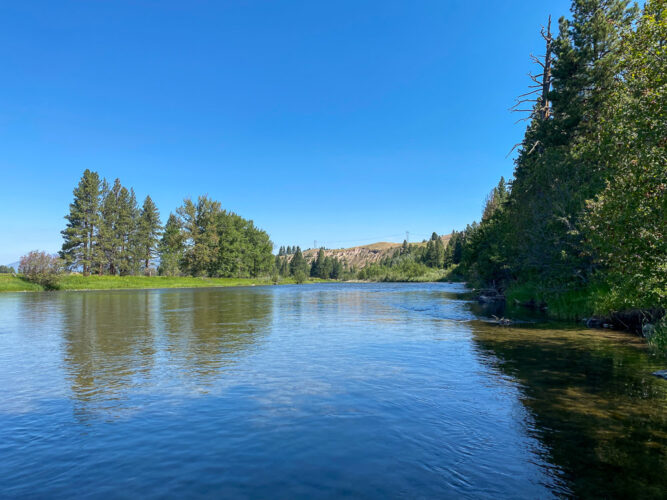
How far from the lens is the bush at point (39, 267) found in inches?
2805

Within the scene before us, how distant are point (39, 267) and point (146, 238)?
41.2 metres

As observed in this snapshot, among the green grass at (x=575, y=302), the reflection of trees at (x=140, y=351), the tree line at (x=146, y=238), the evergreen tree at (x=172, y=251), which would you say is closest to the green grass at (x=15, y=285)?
the tree line at (x=146, y=238)

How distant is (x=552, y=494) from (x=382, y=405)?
15.3 feet

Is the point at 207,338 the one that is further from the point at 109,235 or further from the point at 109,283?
the point at 109,235

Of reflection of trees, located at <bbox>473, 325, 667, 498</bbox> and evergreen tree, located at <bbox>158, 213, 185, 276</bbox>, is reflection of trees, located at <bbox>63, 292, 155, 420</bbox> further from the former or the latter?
evergreen tree, located at <bbox>158, 213, 185, 276</bbox>

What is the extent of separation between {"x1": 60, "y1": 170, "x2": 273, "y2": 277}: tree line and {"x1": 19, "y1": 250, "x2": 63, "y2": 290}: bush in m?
16.3

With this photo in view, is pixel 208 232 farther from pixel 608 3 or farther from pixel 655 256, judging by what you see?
pixel 655 256

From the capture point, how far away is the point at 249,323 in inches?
1038

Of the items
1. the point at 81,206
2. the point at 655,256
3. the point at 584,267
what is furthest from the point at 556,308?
the point at 81,206

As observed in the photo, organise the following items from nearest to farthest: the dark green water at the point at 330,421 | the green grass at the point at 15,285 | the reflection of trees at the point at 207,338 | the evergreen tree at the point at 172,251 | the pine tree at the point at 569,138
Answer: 1. the dark green water at the point at 330,421
2. the reflection of trees at the point at 207,338
3. the pine tree at the point at 569,138
4. the green grass at the point at 15,285
5. the evergreen tree at the point at 172,251

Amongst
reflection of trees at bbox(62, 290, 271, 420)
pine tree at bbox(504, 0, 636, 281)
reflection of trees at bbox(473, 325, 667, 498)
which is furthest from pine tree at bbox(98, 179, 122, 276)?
reflection of trees at bbox(473, 325, 667, 498)

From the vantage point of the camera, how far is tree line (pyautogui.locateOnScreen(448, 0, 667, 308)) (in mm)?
12805

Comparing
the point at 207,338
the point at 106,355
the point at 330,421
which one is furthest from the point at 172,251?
the point at 330,421

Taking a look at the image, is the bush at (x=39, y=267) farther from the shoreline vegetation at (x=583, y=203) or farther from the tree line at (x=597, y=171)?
the tree line at (x=597, y=171)
